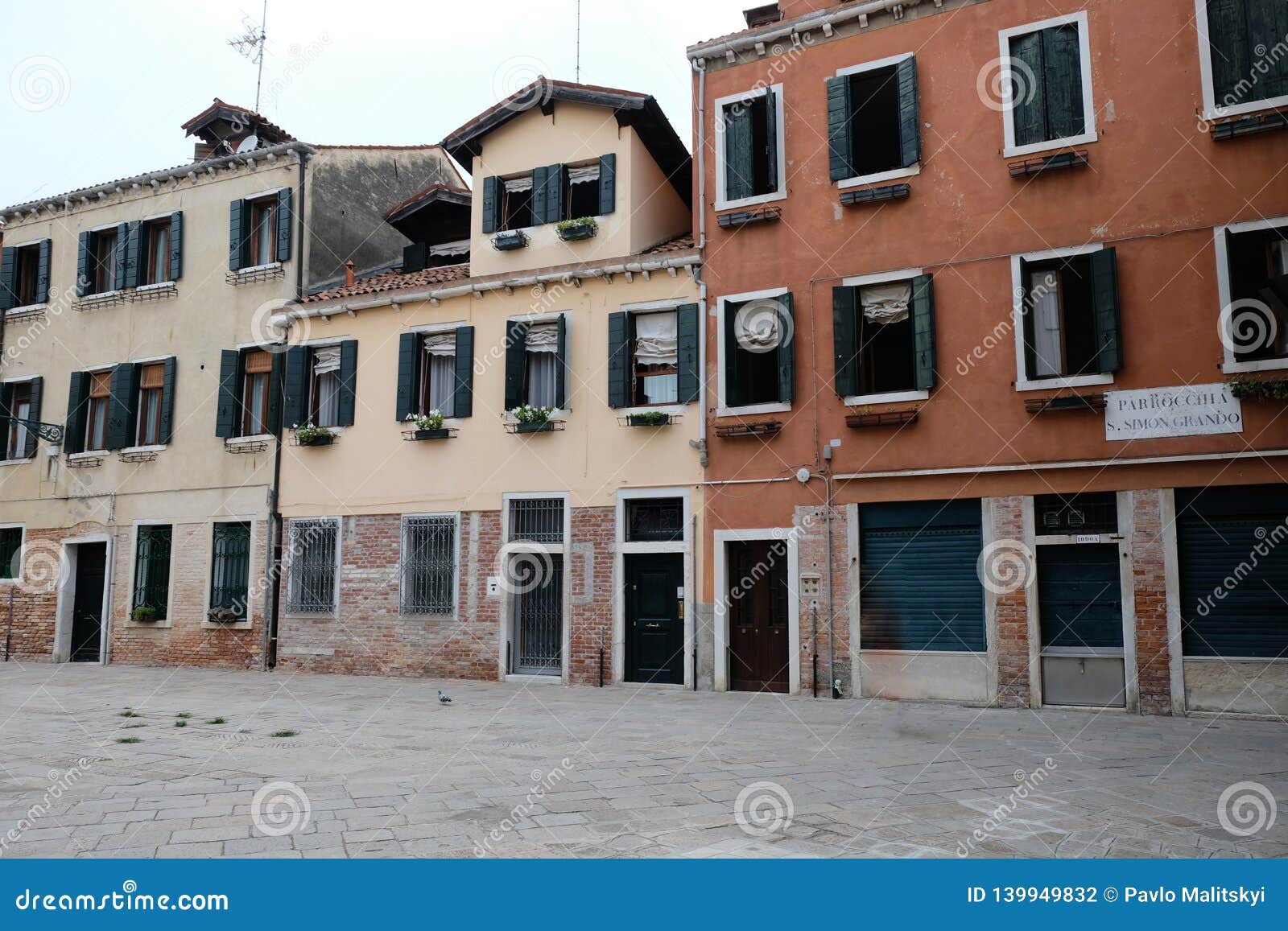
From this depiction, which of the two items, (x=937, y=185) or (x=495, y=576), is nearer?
(x=937, y=185)

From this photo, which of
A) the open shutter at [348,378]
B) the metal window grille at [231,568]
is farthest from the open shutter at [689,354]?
the metal window grille at [231,568]

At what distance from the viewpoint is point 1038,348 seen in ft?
41.7

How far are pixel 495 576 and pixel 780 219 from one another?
6969 millimetres

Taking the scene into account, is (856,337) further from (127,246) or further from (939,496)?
(127,246)

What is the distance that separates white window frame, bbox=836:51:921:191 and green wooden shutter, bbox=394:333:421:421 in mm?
7507

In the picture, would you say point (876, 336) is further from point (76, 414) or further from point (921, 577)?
point (76, 414)

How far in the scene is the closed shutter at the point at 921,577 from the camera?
1272 centimetres

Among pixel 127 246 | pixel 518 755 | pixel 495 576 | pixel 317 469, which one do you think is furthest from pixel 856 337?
pixel 127 246

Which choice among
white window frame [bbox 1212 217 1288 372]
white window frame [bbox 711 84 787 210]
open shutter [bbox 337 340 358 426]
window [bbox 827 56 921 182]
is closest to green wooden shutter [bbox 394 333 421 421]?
open shutter [bbox 337 340 358 426]

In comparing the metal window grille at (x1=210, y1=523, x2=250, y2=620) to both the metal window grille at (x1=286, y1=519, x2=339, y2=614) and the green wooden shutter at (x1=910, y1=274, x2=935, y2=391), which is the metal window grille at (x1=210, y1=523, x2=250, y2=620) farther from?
the green wooden shutter at (x1=910, y1=274, x2=935, y2=391)

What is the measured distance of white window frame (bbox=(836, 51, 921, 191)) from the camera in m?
13.5

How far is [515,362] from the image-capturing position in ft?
52.6

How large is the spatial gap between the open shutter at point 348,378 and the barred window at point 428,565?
2.36 metres
